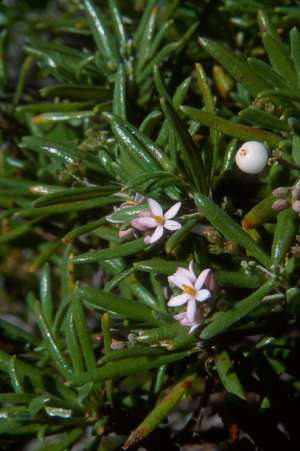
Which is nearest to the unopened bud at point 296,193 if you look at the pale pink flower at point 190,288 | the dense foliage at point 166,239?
the dense foliage at point 166,239

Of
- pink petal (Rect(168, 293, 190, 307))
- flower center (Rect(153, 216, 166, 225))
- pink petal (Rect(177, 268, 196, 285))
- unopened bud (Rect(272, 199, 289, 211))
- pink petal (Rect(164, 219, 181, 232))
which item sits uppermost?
unopened bud (Rect(272, 199, 289, 211))

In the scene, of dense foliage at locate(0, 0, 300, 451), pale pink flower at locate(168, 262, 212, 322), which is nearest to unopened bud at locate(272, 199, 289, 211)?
dense foliage at locate(0, 0, 300, 451)

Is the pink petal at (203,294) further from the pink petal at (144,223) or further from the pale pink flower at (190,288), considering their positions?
the pink petal at (144,223)

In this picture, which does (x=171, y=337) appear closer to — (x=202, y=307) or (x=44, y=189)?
(x=202, y=307)

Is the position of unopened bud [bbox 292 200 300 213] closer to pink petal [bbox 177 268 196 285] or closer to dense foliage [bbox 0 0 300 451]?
dense foliage [bbox 0 0 300 451]

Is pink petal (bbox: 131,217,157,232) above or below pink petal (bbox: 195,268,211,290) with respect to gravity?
above

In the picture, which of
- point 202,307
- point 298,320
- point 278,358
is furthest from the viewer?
point 278,358

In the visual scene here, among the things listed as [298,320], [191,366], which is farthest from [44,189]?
[298,320]

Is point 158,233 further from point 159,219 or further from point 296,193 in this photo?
point 296,193
